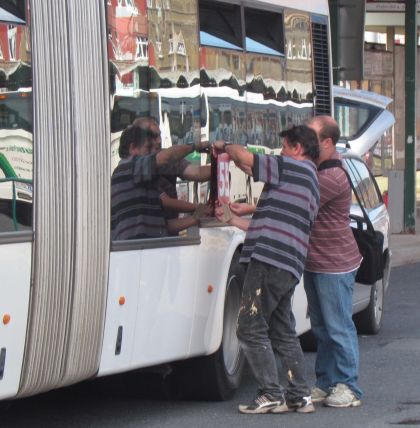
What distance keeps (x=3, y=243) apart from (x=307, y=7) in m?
4.66

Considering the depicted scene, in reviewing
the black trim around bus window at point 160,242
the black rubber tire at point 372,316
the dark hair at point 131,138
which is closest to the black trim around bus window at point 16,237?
the black trim around bus window at point 160,242

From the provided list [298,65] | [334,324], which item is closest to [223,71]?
[298,65]

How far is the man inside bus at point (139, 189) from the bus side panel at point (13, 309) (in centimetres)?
81

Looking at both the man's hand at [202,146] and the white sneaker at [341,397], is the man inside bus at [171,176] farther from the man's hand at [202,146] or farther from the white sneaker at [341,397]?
the white sneaker at [341,397]

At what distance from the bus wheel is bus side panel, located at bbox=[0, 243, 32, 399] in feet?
6.87

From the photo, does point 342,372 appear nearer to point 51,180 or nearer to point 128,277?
point 128,277

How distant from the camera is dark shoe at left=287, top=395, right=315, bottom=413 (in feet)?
27.1

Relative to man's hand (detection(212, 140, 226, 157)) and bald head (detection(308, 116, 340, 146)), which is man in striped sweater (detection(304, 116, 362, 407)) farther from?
man's hand (detection(212, 140, 226, 157))

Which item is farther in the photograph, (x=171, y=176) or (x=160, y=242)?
(x=171, y=176)

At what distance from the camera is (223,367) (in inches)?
337

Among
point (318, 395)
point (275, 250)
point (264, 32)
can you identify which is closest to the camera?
point (275, 250)

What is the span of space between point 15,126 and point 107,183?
779 mm

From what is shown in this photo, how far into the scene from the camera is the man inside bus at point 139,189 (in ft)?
23.8

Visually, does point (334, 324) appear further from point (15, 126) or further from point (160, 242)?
point (15, 126)
